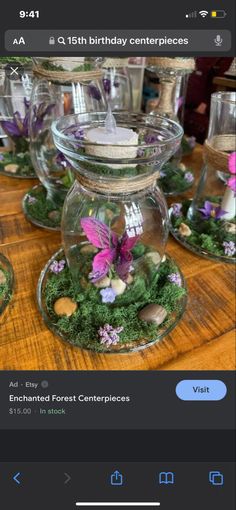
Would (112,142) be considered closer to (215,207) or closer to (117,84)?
(215,207)

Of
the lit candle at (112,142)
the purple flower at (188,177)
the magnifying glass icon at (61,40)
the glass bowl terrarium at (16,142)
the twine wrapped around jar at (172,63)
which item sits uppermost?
the magnifying glass icon at (61,40)

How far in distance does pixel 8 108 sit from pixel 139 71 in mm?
1531

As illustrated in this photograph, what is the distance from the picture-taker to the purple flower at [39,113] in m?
0.55

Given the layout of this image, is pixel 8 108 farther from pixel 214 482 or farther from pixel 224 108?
pixel 214 482

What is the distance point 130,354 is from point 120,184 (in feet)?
0.59

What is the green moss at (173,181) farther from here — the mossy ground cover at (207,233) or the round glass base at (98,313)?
the round glass base at (98,313)

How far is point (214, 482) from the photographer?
283 mm

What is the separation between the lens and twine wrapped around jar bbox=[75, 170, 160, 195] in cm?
33

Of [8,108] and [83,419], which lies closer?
[83,419]

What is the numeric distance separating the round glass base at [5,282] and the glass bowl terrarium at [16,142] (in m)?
0.27

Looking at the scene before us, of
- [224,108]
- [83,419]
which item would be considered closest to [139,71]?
[224,108]

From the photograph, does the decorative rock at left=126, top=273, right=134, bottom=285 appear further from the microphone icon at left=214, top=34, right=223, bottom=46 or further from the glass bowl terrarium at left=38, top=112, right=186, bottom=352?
the microphone icon at left=214, top=34, right=223, bottom=46
